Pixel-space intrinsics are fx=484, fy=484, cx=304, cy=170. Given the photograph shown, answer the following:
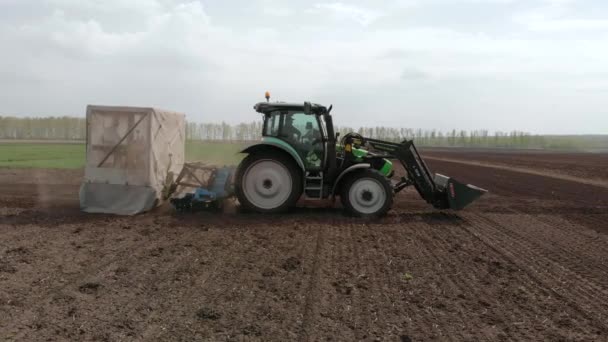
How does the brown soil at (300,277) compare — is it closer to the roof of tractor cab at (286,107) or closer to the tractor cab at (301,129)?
the tractor cab at (301,129)

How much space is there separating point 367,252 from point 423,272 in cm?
112

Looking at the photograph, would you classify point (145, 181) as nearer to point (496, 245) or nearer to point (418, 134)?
point (496, 245)

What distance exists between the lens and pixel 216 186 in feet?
35.2

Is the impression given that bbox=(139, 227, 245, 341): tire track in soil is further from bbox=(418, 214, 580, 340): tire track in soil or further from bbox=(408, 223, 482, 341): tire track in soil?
bbox=(418, 214, 580, 340): tire track in soil

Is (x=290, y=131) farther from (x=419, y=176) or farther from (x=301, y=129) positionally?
(x=419, y=176)

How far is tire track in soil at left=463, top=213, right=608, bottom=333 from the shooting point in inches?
198

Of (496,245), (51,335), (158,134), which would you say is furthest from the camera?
(158,134)

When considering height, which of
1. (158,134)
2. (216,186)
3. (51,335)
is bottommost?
(51,335)

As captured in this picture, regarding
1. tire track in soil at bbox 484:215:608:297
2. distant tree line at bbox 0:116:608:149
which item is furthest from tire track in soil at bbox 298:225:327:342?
distant tree line at bbox 0:116:608:149

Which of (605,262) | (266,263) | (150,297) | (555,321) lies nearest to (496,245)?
(605,262)

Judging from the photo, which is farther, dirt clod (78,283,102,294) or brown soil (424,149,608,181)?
brown soil (424,149,608,181)

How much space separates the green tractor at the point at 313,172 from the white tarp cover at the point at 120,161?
6.20ft

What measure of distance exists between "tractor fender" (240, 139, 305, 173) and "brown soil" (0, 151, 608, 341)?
3.86ft

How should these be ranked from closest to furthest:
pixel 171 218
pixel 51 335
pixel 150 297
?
pixel 51 335 < pixel 150 297 < pixel 171 218
